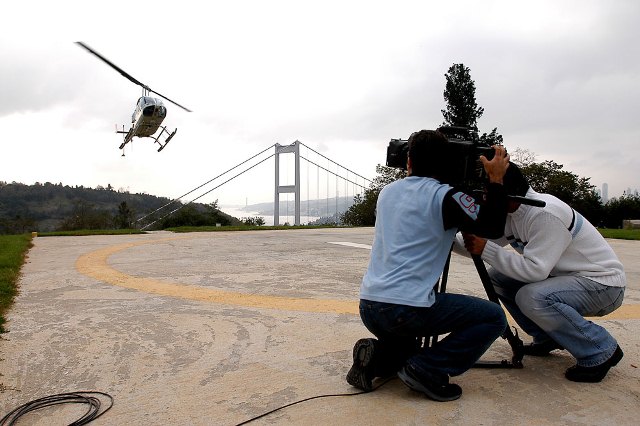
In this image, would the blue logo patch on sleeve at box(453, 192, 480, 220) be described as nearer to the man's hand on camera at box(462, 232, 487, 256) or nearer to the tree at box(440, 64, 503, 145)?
the man's hand on camera at box(462, 232, 487, 256)

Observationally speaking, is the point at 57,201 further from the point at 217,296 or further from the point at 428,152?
the point at 428,152

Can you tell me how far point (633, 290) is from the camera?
4.47 meters

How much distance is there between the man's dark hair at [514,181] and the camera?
2260mm

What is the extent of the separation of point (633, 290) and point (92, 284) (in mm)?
4842

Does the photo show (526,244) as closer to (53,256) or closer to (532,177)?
(53,256)

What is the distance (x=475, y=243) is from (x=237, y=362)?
1286 millimetres

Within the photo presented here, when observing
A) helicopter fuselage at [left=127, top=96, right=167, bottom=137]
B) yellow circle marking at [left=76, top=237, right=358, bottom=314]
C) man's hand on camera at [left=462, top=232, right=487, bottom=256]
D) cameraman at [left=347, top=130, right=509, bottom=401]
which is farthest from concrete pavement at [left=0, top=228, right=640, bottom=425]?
helicopter fuselage at [left=127, top=96, right=167, bottom=137]

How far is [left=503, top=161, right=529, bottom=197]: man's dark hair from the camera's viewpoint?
226cm

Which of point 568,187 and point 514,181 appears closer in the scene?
point 514,181

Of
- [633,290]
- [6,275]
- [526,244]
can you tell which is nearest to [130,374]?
[526,244]

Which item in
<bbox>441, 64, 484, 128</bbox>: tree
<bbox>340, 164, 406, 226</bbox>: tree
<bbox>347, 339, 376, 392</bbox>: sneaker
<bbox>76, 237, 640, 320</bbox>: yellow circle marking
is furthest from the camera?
<bbox>340, 164, 406, 226</bbox>: tree

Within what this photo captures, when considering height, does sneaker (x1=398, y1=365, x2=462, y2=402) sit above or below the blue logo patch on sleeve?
below

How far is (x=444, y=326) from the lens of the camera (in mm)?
2133

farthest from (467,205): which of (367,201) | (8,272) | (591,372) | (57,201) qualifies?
(57,201)
